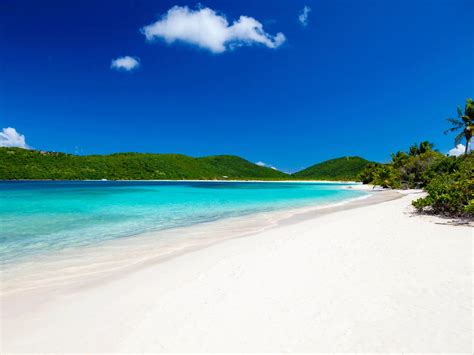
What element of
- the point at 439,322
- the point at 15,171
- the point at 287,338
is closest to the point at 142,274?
the point at 287,338

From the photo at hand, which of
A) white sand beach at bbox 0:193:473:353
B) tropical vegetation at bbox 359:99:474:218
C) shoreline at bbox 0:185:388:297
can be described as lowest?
shoreline at bbox 0:185:388:297

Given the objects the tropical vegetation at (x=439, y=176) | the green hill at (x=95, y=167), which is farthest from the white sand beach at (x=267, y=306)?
the green hill at (x=95, y=167)

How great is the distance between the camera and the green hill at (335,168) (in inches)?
5472

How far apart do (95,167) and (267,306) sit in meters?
124

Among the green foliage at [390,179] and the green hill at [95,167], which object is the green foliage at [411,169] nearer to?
the green foliage at [390,179]

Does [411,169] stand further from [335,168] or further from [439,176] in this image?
[335,168]

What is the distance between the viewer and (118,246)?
7559 millimetres

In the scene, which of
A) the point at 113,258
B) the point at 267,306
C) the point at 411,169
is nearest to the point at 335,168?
the point at 411,169

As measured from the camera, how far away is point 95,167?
113 meters

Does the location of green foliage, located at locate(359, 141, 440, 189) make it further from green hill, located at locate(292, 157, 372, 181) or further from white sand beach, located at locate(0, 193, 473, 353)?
green hill, located at locate(292, 157, 372, 181)

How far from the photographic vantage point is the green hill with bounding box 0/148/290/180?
318 feet

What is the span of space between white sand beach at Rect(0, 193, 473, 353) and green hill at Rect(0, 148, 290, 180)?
113079mm

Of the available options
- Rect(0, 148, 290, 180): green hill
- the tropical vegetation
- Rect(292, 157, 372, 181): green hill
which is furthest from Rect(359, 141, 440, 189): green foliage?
Rect(0, 148, 290, 180): green hill

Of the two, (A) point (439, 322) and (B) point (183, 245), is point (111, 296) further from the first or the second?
(A) point (439, 322)
